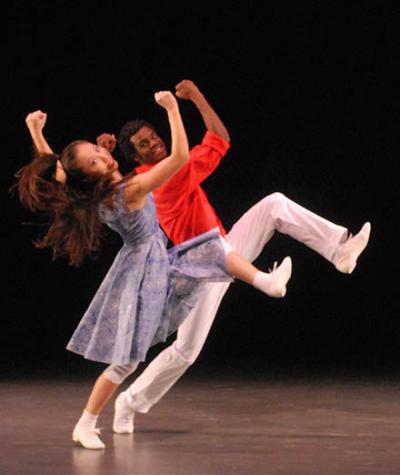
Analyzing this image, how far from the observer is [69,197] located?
375 cm

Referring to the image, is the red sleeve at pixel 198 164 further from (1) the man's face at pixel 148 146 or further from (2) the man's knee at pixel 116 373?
(2) the man's knee at pixel 116 373

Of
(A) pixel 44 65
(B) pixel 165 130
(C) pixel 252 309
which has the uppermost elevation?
(A) pixel 44 65

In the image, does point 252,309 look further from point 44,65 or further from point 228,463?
point 228,463

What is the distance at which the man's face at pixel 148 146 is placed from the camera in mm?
4199

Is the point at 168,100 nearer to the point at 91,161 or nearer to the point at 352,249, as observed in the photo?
the point at 91,161

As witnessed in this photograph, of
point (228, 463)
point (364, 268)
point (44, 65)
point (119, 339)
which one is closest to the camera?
point (228, 463)

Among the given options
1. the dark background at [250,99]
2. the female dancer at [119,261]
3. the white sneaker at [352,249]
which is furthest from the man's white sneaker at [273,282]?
the dark background at [250,99]

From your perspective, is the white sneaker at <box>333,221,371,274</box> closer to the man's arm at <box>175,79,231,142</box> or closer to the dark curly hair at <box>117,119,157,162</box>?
the man's arm at <box>175,79,231,142</box>

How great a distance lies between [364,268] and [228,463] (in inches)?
135

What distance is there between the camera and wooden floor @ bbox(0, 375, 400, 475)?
3371 mm

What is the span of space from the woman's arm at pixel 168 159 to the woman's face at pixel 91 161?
13 cm

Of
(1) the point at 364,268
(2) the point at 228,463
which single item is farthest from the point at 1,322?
(2) the point at 228,463

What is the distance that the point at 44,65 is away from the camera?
20.2ft

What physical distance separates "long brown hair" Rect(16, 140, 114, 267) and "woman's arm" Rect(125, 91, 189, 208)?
4.0 inches
